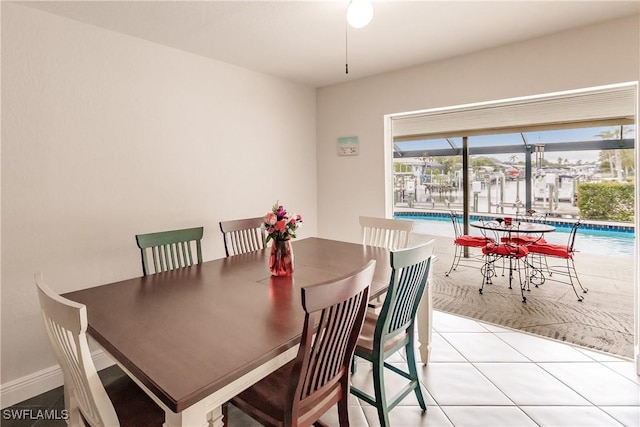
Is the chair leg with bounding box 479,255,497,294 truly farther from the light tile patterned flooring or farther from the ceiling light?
the ceiling light

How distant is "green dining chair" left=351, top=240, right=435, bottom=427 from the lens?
164cm

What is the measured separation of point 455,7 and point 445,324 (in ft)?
8.50

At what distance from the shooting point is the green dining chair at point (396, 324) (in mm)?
1645

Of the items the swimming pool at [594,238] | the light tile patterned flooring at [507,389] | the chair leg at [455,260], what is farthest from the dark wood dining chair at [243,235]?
the chair leg at [455,260]

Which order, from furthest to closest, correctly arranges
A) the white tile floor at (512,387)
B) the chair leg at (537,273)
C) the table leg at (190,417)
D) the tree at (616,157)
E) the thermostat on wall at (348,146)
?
the chair leg at (537,273) < the tree at (616,157) < the thermostat on wall at (348,146) < the white tile floor at (512,387) < the table leg at (190,417)

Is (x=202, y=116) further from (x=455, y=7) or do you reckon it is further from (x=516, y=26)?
(x=516, y=26)

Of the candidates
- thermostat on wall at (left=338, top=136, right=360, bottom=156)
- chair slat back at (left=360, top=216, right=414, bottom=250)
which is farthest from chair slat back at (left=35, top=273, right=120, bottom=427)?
thermostat on wall at (left=338, top=136, right=360, bottom=156)

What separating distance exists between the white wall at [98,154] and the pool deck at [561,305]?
2322mm

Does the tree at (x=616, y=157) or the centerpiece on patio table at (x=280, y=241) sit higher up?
the tree at (x=616, y=157)

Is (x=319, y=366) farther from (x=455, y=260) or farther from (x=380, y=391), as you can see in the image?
(x=455, y=260)

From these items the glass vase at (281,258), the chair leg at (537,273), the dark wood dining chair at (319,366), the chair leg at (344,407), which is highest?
the glass vase at (281,258)

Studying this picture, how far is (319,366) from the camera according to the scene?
1.32 metres

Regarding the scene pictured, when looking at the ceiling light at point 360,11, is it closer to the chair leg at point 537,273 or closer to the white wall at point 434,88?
the white wall at point 434,88

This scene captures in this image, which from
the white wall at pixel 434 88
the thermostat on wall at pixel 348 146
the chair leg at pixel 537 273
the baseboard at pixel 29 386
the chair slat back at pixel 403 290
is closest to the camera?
the chair slat back at pixel 403 290
